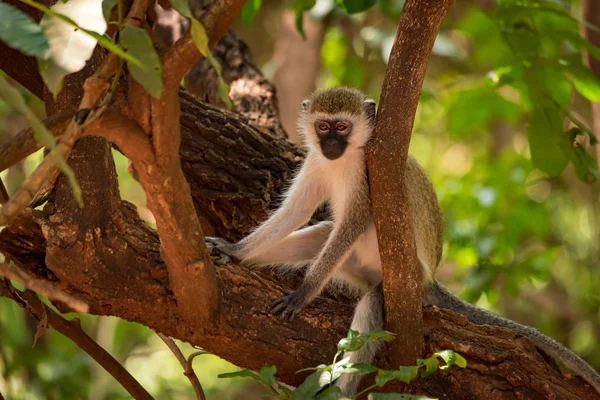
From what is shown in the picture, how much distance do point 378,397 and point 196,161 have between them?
7.06ft

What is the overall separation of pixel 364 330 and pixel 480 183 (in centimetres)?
451

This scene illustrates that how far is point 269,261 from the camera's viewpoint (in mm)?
4387

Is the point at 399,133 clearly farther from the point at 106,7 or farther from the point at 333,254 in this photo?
the point at 106,7

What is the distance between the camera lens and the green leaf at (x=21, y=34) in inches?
67.0

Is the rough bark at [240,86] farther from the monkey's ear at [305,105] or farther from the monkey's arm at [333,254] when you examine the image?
the monkey's arm at [333,254]

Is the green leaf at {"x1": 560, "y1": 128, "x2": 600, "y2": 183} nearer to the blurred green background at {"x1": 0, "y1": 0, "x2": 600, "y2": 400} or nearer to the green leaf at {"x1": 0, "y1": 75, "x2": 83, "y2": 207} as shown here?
the blurred green background at {"x1": 0, "y1": 0, "x2": 600, "y2": 400}

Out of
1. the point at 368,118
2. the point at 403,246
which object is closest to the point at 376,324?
the point at 403,246

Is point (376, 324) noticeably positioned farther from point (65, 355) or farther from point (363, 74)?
point (363, 74)

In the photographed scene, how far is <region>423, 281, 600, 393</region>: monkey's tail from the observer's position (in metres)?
3.74

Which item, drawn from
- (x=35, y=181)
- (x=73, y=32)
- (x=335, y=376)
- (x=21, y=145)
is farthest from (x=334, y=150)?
(x=73, y=32)

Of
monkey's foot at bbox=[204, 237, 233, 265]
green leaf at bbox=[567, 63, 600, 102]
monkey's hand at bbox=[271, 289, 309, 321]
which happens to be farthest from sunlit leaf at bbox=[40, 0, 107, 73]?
green leaf at bbox=[567, 63, 600, 102]

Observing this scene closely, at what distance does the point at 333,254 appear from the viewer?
3988 mm

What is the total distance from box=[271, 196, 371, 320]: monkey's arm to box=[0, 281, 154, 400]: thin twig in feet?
2.62

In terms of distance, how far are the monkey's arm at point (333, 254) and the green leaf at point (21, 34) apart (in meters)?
2.13
